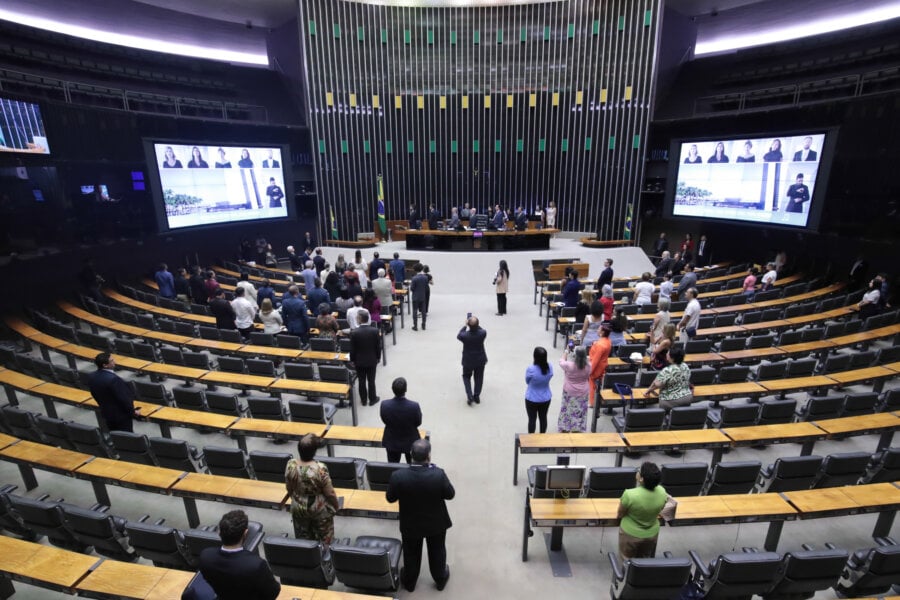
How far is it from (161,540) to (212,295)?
7.17 metres

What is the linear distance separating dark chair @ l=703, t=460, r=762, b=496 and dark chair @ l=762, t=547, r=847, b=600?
3.21 ft

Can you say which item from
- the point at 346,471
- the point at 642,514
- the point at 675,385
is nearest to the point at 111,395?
the point at 346,471

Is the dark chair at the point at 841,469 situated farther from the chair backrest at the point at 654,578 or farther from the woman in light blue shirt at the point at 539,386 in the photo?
the woman in light blue shirt at the point at 539,386

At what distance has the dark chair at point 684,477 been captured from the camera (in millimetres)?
3984

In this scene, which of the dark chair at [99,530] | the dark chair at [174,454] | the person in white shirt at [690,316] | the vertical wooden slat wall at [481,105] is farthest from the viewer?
the vertical wooden slat wall at [481,105]

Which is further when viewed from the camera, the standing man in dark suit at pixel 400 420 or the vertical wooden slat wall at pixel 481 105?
the vertical wooden slat wall at pixel 481 105

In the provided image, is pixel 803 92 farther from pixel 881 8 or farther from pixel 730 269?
pixel 730 269

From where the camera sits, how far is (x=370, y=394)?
6.53 m

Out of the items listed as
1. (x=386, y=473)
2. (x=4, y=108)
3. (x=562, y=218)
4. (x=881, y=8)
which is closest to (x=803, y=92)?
(x=881, y=8)

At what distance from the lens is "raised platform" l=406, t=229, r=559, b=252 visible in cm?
1444

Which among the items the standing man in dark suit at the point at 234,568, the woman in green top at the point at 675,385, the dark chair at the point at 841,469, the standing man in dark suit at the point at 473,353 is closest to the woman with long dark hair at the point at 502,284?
the standing man in dark suit at the point at 473,353

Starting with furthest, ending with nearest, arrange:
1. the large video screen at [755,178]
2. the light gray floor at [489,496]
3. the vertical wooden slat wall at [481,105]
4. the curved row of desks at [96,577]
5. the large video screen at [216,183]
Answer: the vertical wooden slat wall at [481,105] < the large video screen at [216,183] < the large video screen at [755,178] < the light gray floor at [489,496] < the curved row of desks at [96,577]

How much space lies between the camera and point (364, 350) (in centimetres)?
609

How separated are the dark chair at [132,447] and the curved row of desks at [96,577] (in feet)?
4.12
